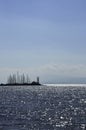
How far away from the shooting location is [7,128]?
57656mm

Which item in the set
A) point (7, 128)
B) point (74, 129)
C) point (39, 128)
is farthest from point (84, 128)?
point (7, 128)

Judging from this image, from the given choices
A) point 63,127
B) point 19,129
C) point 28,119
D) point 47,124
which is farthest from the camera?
point 28,119

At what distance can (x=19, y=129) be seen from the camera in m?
56.5

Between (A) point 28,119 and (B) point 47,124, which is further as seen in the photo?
(A) point 28,119

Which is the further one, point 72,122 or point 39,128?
point 72,122

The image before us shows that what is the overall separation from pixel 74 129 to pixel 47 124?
26.0 feet

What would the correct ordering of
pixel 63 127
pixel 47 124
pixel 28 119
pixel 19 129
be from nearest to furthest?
pixel 19 129
pixel 63 127
pixel 47 124
pixel 28 119

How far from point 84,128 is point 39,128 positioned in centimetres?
716

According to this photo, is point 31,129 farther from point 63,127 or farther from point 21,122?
point 21,122

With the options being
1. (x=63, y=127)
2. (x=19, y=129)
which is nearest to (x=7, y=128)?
(x=19, y=129)

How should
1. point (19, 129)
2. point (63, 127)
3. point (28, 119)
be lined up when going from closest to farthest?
point (19, 129) < point (63, 127) < point (28, 119)

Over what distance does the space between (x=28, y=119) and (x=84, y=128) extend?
1707 cm

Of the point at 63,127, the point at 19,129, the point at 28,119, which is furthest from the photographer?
the point at 28,119

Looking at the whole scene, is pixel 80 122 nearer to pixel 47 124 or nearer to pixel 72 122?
pixel 72 122
